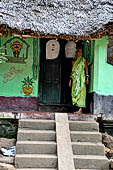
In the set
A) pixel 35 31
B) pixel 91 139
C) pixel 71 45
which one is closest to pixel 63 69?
pixel 71 45

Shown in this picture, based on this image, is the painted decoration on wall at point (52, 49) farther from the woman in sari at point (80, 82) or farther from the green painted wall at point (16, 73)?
the woman in sari at point (80, 82)

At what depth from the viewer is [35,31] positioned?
5730mm

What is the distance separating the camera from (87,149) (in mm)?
5078

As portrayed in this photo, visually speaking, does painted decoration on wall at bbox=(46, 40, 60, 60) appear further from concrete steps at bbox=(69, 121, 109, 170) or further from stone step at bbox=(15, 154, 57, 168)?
stone step at bbox=(15, 154, 57, 168)

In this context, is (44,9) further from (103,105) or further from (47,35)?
(103,105)

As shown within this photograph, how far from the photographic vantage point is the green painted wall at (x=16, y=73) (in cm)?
698

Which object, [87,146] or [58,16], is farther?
[58,16]

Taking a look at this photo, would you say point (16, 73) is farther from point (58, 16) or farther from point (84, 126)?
point (84, 126)

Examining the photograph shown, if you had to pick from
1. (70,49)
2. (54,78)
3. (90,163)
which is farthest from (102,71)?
(90,163)

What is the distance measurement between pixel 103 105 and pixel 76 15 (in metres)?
2.40

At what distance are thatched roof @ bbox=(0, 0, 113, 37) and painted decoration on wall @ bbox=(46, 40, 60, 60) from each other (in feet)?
3.16

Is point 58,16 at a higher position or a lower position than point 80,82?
higher

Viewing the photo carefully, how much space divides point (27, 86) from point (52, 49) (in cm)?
127

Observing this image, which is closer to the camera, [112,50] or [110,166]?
[110,166]
